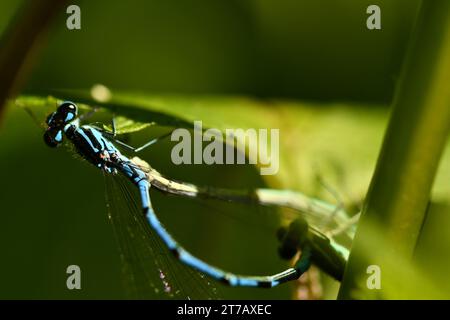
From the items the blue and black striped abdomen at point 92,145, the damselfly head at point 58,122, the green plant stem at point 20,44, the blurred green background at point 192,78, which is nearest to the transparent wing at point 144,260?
the blue and black striped abdomen at point 92,145

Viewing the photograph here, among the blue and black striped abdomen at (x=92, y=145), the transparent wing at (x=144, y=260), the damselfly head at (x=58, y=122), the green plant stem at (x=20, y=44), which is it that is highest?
the green plant stem at (x=20, y=44)

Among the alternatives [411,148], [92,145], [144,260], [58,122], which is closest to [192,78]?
[92,145]

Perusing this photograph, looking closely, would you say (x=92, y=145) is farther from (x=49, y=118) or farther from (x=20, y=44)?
(x=20, y=44)

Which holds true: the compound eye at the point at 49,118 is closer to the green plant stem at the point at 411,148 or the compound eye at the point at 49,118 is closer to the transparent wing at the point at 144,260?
the transparent wing at the point at 144,260

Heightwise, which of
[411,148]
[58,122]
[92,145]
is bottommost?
[92,145]

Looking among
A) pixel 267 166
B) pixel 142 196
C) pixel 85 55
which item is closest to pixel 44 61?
pixel 85 55
